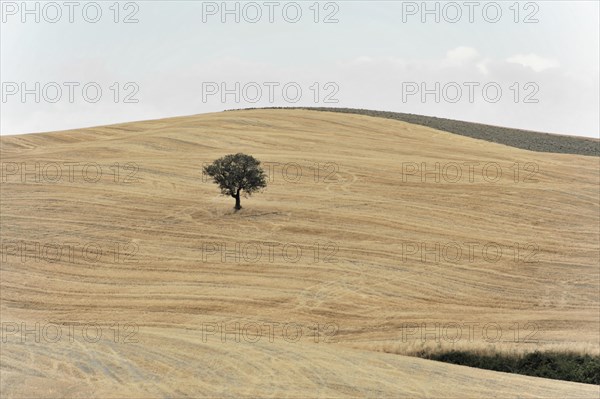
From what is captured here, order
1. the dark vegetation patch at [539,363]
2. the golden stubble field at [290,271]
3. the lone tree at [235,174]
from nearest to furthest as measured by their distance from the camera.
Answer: the golden stubble field at [290,271] < the dark vegetation patch at [539,363] < the lone tree at [235,174]

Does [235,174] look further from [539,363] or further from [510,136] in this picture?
[510,136]

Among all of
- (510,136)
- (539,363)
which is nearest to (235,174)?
(539,363)

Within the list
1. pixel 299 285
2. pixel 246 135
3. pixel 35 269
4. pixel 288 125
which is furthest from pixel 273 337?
pixel 288 125

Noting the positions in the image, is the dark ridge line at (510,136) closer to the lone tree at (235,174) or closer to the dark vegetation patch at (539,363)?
the lone tree at (235,174)

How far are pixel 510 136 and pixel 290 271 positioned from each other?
65733 millimetres

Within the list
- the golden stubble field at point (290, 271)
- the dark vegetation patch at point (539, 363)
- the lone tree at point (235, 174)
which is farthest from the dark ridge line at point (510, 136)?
the dark vegetation patch at point (539, 363)

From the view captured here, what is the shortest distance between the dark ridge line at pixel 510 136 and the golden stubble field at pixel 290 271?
58.6 feet

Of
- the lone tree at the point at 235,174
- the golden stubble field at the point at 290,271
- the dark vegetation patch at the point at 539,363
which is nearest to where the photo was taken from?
the golden stubble field at the point at 290,271

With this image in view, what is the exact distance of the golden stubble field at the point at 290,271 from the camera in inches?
1020

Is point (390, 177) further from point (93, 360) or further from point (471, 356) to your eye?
point (93, 360)

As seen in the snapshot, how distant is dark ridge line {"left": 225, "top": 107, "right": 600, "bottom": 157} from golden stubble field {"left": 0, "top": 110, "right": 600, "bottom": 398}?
58.6 feet

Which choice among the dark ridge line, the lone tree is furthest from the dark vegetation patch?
the dark ridge line

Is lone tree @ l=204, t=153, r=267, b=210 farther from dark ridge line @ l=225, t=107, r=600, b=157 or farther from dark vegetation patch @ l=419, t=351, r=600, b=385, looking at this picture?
dark ridge line @ l=225, t=107, r=600, b=157

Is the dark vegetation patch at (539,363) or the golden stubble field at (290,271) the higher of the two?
the golden stubble field at (290,271)
